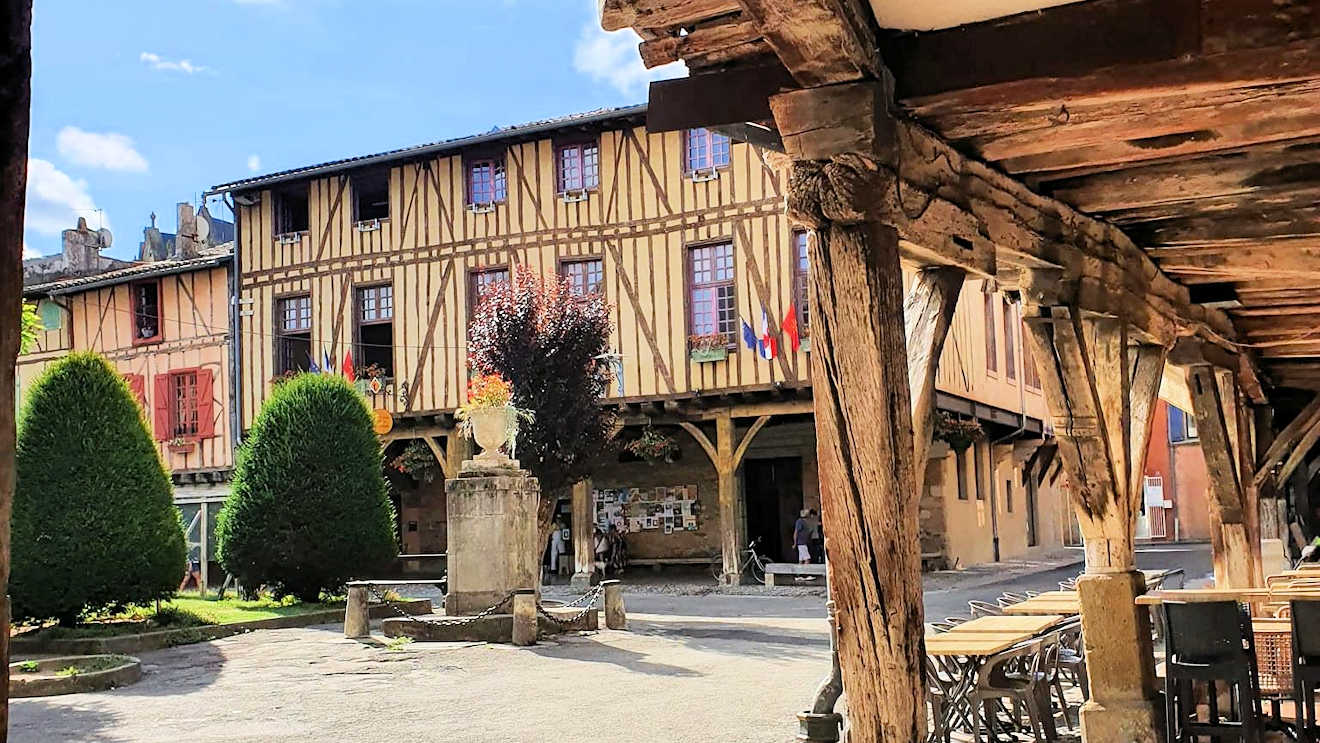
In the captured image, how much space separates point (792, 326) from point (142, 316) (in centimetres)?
1363

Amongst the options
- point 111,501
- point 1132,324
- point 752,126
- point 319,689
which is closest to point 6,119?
point 752,126

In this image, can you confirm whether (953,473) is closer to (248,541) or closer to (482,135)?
(482,135)

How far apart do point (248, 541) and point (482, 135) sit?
7.97 meters

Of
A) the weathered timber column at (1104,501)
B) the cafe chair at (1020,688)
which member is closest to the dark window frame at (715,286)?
the cafe chair at (1020,688)

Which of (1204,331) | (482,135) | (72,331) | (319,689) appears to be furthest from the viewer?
(72,331)

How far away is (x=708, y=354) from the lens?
747 inches

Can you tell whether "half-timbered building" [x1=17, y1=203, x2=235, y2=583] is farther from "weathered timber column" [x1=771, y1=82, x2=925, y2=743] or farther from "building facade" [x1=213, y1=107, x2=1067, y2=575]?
"weathered timber column" [x1=771, y1=82, x2=925, y2=743]

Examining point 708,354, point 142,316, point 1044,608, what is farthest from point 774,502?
point 1044,608

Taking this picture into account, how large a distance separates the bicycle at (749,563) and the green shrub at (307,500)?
20.1 feet

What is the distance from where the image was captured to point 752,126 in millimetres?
4418

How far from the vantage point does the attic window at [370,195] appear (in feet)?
72.7

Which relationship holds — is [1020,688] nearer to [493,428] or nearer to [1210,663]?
[1210,663]

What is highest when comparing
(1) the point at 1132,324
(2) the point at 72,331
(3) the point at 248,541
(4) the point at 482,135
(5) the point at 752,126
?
(4) the point at 482,135

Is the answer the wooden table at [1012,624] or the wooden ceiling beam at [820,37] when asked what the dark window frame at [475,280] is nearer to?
the wooden table at [1012,624]
